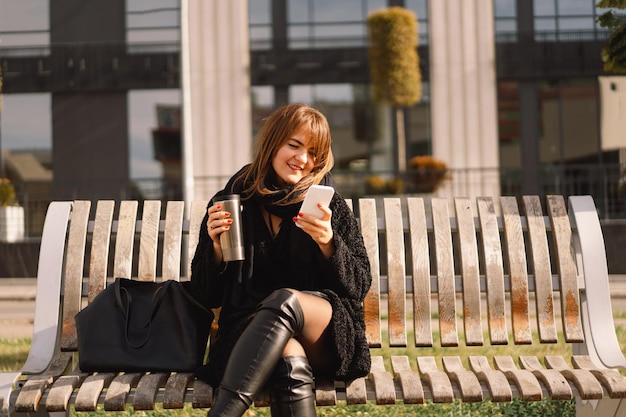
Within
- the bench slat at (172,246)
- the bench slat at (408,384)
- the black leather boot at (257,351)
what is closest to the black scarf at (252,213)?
the black leather boot at (257,351)

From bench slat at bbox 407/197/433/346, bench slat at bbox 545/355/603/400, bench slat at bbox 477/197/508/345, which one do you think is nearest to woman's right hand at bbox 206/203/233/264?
bench slat at bbox 407/197/433/346

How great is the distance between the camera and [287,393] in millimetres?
3045

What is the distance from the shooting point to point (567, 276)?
151 inches

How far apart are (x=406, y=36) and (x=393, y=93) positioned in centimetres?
115

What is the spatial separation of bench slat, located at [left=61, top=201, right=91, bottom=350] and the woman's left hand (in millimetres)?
1211

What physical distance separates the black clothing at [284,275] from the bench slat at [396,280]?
1.16ft

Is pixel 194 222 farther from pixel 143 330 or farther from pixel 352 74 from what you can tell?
pixel 352 74

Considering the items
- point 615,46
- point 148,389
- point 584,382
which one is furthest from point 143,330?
point 615,46

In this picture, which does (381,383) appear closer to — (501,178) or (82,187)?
(501,178)

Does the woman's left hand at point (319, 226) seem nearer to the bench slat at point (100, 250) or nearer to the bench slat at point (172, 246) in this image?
the bench slat at point (172, 246)

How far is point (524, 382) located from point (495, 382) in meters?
0.11

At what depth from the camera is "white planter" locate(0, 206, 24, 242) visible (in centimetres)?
1639

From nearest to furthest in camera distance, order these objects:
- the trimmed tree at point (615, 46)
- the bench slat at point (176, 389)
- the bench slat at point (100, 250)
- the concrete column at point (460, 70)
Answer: the bench slat at point (176, 389) < the bench slat at point (100, 250) < the trimmed tree at point (615, 46) < the concrete column at point (460, 70)

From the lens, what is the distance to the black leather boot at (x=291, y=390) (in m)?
3.03
